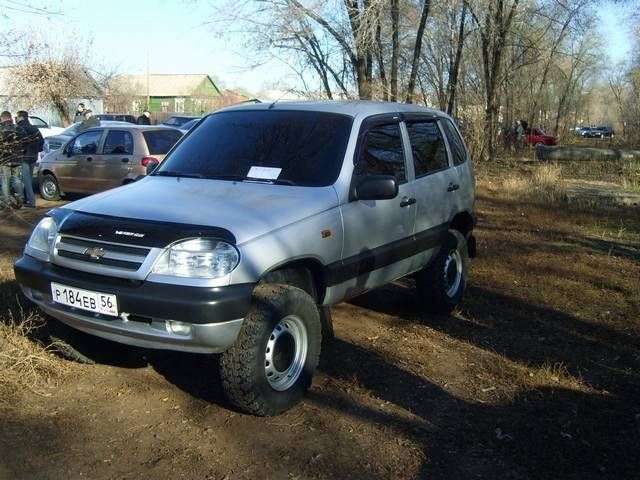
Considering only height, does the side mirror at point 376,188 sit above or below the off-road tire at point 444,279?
above

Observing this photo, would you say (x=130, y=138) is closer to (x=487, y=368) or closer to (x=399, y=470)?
(x=487, y=368)

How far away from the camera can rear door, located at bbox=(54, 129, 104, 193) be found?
12.2 m

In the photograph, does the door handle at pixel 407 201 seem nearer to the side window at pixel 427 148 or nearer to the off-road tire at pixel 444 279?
the side window at pixel 427 148

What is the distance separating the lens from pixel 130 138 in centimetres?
1170

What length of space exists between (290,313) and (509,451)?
1.43m

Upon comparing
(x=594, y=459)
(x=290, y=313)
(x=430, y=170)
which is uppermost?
(x=430, y=170)

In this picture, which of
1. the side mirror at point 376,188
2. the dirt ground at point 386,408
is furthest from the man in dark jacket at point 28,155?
the side mirror at point 376,188

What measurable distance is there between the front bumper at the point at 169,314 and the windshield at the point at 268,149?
1.21 m

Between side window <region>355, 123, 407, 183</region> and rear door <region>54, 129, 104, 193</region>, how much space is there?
8344 millimetres

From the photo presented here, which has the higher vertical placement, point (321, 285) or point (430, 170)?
point (430, 170)

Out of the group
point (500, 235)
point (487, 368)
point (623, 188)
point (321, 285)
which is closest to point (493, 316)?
point (487, 368)

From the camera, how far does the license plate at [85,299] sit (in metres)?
3.64

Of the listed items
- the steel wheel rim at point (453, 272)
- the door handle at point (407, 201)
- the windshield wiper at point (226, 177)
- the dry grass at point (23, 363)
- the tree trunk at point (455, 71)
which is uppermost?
the tree trunk at point (455, 71)

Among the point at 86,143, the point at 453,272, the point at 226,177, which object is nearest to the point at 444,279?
the point at 453,272
